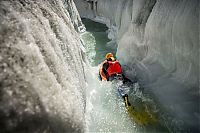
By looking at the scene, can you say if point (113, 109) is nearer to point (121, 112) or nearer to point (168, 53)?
point (121, 112)

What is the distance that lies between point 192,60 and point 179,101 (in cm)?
111

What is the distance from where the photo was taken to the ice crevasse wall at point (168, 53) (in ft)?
17.0

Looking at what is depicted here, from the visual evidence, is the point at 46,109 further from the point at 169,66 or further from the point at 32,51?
the point at 169,66

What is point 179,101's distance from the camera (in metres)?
5.61

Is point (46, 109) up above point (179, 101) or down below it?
above

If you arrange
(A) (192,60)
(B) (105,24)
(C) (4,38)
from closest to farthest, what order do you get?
(C) (4,38), (A) (192,60), (B) (105,24)

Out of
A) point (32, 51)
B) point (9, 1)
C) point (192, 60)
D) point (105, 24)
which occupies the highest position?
point (9, 1)

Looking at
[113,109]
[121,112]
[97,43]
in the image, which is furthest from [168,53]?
[97,43]

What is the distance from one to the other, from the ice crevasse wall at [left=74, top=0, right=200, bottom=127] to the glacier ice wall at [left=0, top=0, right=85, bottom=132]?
118 inches

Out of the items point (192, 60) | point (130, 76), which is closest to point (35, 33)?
point (192, 60)

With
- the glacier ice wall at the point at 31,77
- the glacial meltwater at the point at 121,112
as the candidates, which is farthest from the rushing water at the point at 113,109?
the glacier ice wall at the point at 31,77

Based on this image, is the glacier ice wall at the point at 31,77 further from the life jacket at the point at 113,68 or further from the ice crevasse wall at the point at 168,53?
the life jacket at the point at 113,68

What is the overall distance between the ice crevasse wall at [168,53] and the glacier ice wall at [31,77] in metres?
3.00

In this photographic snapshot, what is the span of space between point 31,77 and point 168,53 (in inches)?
176
